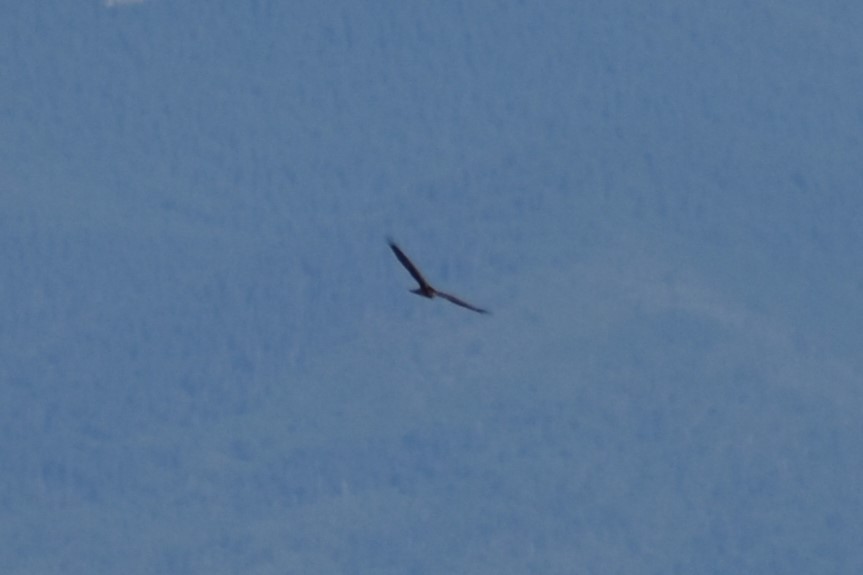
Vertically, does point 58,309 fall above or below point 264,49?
below

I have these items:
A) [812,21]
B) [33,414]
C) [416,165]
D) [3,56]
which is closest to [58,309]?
[33,414]

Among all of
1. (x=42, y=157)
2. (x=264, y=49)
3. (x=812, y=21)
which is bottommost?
(x=42, y=157)

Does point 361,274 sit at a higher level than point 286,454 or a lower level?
higher

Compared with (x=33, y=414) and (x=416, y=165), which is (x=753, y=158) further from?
(x=33, y=414)

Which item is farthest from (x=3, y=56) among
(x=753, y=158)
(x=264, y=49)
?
(x=753, y=158)

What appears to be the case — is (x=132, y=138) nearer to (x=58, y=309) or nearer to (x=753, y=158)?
(x=58, y=309)

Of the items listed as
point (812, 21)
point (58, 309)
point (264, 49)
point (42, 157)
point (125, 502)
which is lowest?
point (125, 502)


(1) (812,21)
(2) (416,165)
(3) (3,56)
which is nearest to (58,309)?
(3) (3,56)

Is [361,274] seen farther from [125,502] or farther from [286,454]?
[125,502]
